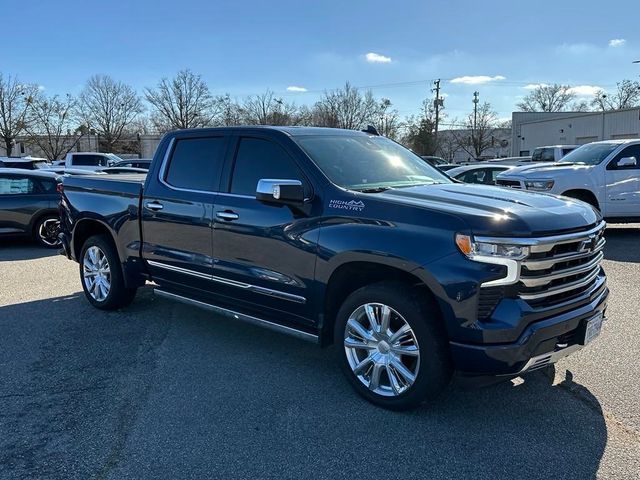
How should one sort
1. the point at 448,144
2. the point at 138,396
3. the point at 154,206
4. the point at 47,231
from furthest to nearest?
the point at 448,144 < the point at 47,231 < the point at 154,206 < the point at 138,396

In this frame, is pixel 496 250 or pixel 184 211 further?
pixel 184 211

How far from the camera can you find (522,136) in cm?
5300

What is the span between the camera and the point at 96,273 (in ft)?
20.5

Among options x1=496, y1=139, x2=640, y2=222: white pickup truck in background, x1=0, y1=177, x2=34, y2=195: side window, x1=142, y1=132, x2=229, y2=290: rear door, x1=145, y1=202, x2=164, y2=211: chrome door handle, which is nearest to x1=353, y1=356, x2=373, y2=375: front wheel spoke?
x1=142, y1=132, x2=229, y2=290: rear door

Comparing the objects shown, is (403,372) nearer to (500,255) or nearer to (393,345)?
(393,345)

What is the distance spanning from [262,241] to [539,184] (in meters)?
7.97

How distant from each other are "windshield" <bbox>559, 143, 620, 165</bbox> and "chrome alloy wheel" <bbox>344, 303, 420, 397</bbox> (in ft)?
29.9

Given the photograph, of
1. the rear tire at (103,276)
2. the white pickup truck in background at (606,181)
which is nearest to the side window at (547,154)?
the white pickup truck in background at (606,181)

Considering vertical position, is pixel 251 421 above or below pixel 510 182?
below

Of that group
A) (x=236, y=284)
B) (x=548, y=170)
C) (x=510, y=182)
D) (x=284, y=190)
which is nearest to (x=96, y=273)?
(x=236, y=284)

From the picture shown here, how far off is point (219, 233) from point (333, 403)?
1750 millimetres

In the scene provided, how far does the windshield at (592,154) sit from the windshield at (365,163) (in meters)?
7.52

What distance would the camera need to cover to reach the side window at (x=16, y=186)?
10773 mm

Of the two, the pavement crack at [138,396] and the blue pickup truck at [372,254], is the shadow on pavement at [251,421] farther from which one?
the blue pickup truck at [372,254]
